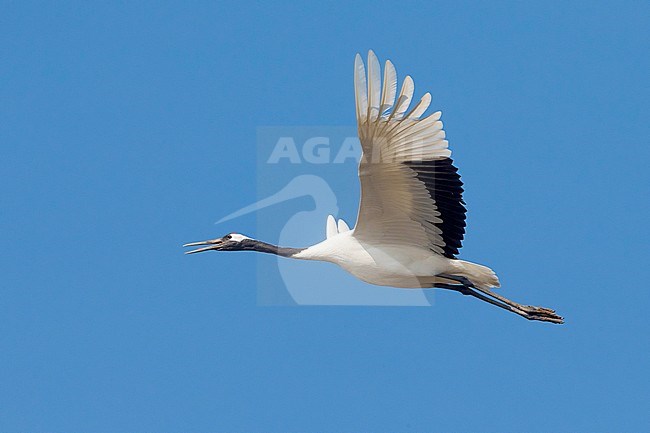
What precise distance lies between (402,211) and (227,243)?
3.41 meters

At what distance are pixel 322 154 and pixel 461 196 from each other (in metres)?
2.63

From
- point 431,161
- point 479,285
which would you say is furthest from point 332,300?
point 431,161

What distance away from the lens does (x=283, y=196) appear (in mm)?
18766

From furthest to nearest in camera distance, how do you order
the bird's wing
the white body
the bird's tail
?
the bird's tail < the white body < the bird's wing

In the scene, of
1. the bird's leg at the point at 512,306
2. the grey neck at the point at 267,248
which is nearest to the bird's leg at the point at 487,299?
the bird's leg at the point at 512,306

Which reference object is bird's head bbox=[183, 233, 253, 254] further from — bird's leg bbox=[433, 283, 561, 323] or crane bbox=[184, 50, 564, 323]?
bird's leg bbox=[433, 283, 561, 323]

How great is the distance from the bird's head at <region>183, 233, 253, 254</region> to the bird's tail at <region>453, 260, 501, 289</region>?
11.0 feet

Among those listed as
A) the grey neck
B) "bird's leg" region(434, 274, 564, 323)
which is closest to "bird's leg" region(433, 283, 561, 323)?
"bird's leg" region(434, 274, 564, 323)

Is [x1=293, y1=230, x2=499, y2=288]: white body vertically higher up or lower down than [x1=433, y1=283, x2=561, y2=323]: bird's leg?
higher up

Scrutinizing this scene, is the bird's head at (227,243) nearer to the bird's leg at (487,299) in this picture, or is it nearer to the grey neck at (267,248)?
the grey neck at (267,248)

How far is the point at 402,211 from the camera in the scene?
52.2 feet

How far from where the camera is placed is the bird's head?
18.1m

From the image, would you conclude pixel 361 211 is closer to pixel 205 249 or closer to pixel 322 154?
pixel 322 154

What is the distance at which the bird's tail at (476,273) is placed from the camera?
1662cm
